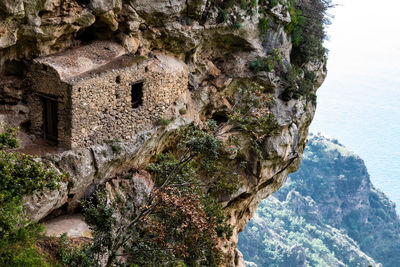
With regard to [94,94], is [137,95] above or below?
below

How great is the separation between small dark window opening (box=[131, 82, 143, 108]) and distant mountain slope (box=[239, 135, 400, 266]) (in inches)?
2264

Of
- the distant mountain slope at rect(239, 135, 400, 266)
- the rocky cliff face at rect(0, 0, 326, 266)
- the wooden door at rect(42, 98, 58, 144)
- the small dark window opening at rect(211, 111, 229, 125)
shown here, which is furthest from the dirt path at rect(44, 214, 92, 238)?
the distant mountain slope at rect(239, 135, 400, 266)

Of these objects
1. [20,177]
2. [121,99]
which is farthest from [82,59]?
[20,177]

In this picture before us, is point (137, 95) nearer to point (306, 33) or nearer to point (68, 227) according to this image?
point (68, 227)

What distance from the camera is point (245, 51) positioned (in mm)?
23047

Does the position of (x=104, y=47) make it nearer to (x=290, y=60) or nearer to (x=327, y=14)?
(x=290, y=60)

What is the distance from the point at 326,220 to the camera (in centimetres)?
8750

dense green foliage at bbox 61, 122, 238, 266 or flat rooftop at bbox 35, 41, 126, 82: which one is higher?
flat rooftop at bbox 35, 41, 126, 82

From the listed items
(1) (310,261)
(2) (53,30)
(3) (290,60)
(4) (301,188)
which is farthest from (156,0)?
(4) (301,188)

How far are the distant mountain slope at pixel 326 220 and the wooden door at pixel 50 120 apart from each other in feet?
196

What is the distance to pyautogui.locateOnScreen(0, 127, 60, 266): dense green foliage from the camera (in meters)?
11.7

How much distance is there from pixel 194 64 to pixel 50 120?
7.45 m

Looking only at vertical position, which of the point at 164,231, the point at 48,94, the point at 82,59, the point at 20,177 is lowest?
the point at 164,231

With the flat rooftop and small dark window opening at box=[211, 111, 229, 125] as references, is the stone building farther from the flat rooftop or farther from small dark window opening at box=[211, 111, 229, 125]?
small dark window opening at box=[211, 111, 229, 125]
